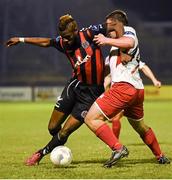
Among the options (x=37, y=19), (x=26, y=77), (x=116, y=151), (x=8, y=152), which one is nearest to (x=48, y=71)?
(x=26, y=77)

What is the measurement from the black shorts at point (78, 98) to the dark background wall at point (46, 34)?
3773 cm

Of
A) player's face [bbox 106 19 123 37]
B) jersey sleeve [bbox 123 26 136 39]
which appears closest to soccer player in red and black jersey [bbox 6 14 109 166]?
player's face [bbox 106 19 123 37]

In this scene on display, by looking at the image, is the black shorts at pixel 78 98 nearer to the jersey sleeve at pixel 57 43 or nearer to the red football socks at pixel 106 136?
the jersey sleeve at pixel 57 43

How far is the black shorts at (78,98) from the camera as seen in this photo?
9.06 meters

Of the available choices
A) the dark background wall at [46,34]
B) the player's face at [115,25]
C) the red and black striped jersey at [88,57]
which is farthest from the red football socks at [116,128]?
the dark background wall at [46,34]

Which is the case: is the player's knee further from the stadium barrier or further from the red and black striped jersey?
the stadium barrier

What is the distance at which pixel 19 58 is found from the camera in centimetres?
4925

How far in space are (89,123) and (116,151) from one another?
21.9 inches

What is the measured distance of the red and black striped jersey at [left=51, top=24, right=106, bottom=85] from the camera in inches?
350

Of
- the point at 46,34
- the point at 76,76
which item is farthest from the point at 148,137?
the point at 46,34

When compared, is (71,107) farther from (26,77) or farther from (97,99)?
(26,77)

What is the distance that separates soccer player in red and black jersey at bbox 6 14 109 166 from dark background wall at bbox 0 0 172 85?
3774 cm

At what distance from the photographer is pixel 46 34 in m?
49.9

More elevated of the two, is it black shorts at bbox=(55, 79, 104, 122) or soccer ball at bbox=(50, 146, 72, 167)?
black shorts at bbox=(55, 79, 104, 122)
